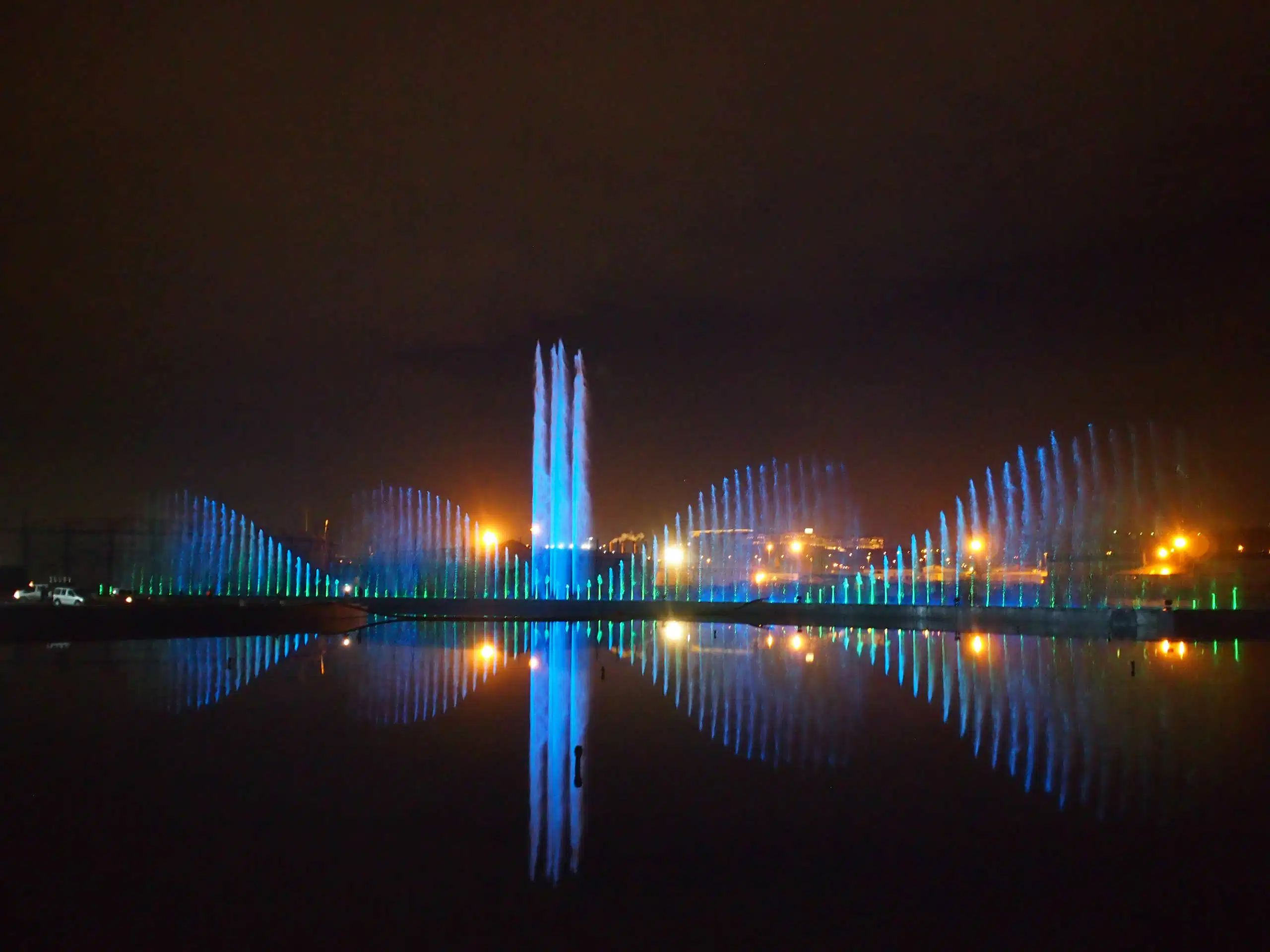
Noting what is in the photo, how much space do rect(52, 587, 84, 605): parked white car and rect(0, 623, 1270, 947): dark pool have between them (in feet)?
69.3

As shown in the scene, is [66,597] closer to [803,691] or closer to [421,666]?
[421,666]

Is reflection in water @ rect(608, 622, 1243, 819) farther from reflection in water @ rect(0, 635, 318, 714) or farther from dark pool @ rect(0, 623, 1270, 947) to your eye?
reflection in water @ rect(0, 635, 318, 714)

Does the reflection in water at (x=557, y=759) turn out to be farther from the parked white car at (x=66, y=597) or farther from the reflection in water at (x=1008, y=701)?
the parked white car at (x=66, y=597)

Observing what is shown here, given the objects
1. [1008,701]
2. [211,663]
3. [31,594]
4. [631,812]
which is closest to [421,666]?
[211,663]

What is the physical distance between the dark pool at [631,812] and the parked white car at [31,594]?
2373cm

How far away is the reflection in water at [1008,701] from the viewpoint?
9.63m

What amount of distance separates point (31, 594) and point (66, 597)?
3.67 meters

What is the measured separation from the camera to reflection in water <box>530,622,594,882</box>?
6836mm

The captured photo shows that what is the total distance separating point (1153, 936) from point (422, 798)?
520cm

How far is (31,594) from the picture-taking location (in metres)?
39.3

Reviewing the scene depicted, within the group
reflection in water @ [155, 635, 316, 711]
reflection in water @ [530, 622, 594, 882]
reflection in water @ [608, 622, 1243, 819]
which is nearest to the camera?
reflection in water @ [530, 622, 594, 882]

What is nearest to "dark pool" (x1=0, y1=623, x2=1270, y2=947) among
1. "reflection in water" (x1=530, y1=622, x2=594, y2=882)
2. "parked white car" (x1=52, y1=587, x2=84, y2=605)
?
"reflection in water" (x1=530, y1=622, x2=594, y2=882)

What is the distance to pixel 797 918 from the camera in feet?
18.3

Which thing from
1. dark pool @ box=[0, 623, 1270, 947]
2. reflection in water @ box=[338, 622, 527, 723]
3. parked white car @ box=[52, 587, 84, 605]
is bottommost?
dark pool @ box=[0, 623, 1270, 947]
